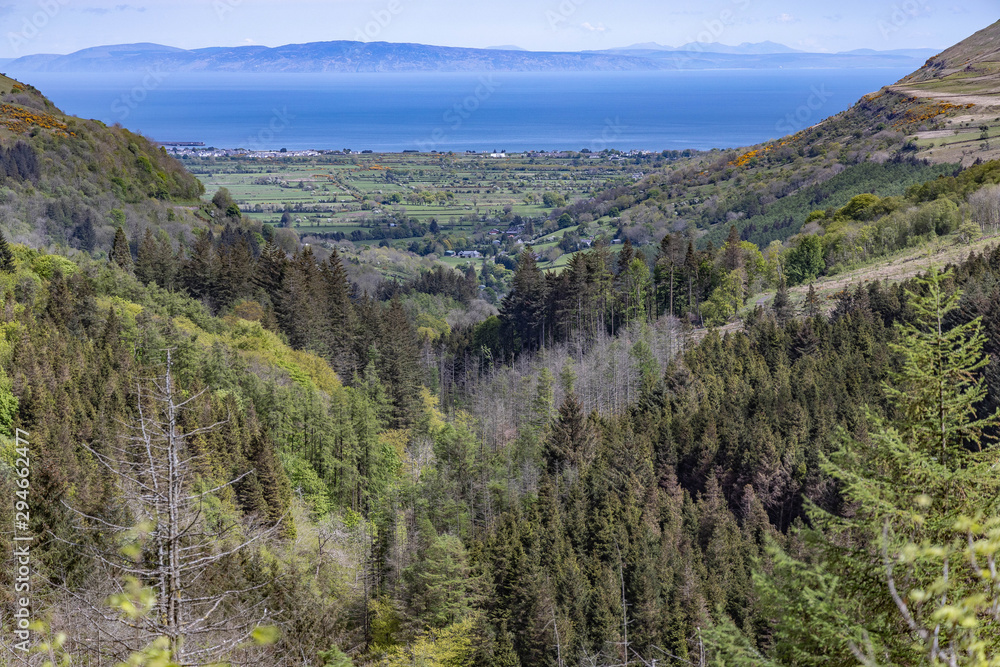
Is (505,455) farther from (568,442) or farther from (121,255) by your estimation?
(121,255)

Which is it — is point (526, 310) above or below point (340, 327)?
below

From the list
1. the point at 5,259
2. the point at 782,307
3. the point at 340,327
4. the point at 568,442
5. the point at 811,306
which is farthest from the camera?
the point at 340,327

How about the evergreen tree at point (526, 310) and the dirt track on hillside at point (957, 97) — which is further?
the dirt track on hillside at point (957, 97)

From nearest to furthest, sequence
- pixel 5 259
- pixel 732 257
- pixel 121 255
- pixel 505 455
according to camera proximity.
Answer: pixel 505 455 → pixel 5 259 → pixel 121 255 → pixel 732 257

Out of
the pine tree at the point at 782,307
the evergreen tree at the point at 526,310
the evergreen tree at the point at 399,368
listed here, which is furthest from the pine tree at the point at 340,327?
the pine tree at the point at 782,307

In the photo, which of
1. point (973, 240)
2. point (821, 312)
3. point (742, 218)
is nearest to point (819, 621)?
point (821, 312)

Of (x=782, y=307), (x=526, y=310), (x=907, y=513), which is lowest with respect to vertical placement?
(x=526, y=310)

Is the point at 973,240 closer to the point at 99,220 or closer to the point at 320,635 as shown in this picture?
the point at 320,635

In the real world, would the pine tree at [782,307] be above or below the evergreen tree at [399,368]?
above

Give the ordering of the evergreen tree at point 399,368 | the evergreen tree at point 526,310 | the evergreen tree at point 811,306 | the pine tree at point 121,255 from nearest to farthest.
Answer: the evergreen tree at point 399,368
the evergreen tree at point 811,306
the pine tree at point 121,255
the evergreen tree at point 526,310

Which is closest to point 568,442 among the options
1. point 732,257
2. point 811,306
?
point 811,306

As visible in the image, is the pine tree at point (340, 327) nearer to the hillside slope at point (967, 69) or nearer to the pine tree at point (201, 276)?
the pine tree at point (201, 276)

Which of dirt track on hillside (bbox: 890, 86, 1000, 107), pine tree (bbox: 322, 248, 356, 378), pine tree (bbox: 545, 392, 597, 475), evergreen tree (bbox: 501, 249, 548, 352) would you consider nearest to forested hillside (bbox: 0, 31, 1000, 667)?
pine tree (bbox: 545, 392, 597, 475)
